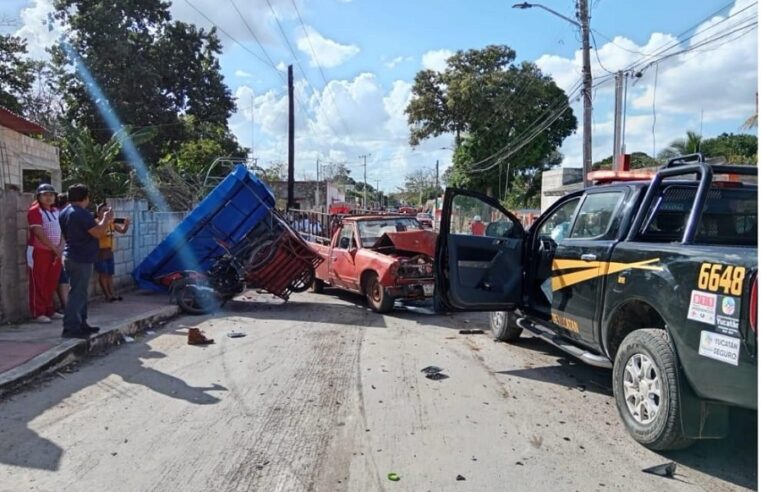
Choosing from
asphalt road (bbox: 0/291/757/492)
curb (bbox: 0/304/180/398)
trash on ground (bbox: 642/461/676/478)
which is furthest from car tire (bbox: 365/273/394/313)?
trash on ground (bbox: 642/461/676/478)

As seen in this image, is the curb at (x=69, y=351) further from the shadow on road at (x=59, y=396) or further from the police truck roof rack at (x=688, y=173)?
the police truck roof rack at (x=688, y=173)

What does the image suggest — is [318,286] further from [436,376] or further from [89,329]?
[436,376]

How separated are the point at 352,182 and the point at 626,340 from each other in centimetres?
13465

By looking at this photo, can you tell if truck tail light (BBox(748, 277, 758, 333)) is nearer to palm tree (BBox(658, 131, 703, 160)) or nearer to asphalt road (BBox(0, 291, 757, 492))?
asphalt road (BBox(0, 291, 757, 492))

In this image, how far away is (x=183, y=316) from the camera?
10.1 meters

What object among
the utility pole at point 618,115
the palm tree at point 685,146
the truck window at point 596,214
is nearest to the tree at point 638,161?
the palm tree at point 685,146

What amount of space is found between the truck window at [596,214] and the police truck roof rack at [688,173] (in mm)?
333

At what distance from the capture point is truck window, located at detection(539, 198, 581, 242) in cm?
626

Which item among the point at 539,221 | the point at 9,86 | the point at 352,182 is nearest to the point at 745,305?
the point at 539,221

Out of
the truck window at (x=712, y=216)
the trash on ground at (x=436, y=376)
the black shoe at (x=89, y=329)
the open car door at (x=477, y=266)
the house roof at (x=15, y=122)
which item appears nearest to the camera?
A: the truck window at (x=712, y=216)

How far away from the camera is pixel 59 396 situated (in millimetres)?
5391

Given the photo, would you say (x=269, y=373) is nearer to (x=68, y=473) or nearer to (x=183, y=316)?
(x=68, y=473)

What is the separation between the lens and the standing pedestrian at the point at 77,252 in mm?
6805

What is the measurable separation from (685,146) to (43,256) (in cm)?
3496
